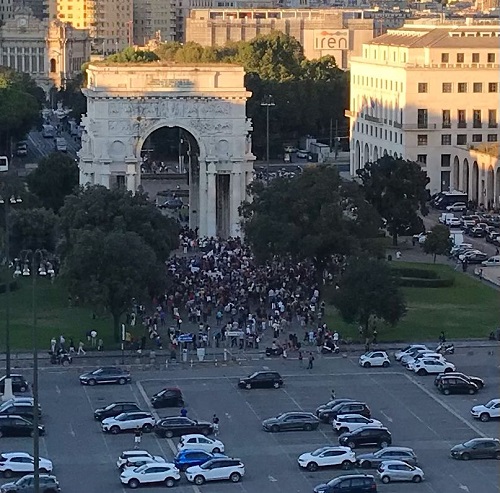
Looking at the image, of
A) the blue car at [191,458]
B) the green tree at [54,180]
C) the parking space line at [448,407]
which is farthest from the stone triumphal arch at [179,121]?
the blue car at [191,458]

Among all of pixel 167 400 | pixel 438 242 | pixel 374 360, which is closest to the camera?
pixel 167 400

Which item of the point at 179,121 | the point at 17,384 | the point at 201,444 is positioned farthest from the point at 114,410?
the point at 179,121

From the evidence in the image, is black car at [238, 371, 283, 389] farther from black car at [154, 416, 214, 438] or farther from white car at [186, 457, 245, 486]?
white car at [186, 457, 245, 486]

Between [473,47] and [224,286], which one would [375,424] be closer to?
[224,286]

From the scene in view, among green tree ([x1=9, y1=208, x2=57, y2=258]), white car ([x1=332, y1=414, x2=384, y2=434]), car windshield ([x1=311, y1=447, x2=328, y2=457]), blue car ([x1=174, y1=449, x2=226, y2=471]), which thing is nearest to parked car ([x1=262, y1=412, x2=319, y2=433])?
white car ([x1=332, y1=414, x2=384, y2=434])

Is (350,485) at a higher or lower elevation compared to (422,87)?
lower

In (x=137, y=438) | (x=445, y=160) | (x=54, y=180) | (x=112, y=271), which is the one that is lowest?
(x=137, y=438)

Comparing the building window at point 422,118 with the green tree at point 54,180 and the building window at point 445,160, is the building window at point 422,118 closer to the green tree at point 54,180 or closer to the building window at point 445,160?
the building window at point 445,160

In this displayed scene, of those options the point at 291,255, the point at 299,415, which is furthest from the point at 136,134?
the point at 299,415

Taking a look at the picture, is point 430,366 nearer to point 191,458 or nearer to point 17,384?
point 17,384
